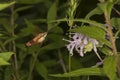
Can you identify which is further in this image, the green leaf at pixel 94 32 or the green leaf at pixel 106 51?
the green leaf at pixel 106 51

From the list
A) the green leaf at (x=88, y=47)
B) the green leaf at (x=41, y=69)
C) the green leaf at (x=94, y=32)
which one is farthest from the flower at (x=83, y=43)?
the green leaf at (x=41, y=69)

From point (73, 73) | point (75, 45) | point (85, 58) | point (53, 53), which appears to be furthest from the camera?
point (53, 53)

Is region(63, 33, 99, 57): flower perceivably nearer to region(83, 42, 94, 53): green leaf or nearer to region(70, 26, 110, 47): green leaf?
region(83, 42, 94, 53): green leaf

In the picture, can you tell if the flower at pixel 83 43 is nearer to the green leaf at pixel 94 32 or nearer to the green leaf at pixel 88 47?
the green leaf at pixel 88 47

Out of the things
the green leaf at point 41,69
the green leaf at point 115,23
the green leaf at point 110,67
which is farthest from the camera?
the green leaf at point 41,69

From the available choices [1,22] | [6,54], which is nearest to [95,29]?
[6,54]

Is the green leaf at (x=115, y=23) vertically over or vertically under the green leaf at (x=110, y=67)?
over

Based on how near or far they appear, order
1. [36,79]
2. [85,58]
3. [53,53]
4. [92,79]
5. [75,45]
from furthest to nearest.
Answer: [53,53] < [36,79] < [85,58] < [92,79] < [75,45]

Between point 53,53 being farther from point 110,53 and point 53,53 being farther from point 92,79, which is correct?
point 110,53

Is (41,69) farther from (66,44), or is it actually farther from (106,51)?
(106,51)
